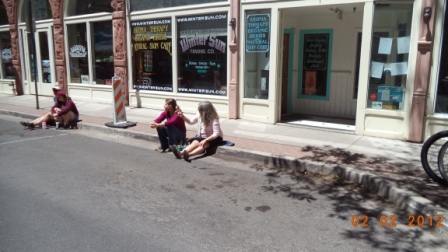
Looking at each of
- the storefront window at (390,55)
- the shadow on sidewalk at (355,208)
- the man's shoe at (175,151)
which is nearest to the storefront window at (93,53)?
the man's shoe at (175,151)

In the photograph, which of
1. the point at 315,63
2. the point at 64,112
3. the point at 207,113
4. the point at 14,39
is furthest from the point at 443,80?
the point at 14,39

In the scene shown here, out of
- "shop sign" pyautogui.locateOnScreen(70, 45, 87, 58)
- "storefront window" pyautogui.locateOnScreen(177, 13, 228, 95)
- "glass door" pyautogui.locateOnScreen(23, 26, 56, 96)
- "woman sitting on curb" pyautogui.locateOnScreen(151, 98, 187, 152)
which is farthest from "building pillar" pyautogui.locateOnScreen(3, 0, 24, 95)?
"woman sitting on curb" pyautogui.locateOnScreen(151, 98, 187, 152)

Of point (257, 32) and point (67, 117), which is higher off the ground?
point (257, 32)

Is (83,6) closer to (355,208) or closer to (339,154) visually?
(339,154)

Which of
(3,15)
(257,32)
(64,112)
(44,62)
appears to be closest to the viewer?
(257,32)

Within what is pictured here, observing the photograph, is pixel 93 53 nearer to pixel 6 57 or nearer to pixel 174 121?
pixel 6 57

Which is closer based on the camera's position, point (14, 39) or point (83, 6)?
point (83, 6)

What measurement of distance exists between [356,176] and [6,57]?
1732 centimetres

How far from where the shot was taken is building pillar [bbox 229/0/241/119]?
366 inches

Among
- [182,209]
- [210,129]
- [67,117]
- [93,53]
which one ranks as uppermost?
[93,53]

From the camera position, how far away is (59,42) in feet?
46.7

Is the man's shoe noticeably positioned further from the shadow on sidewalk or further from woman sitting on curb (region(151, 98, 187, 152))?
the shadow on sidewalk

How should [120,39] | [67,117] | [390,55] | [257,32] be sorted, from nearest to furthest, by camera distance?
[390,55]
[257,32]
[67,117]
[120,39]

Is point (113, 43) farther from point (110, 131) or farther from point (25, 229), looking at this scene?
point (25, 229)
